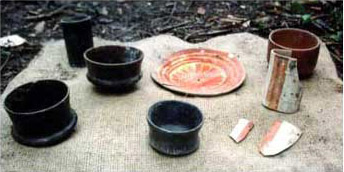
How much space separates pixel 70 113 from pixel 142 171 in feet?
1.45

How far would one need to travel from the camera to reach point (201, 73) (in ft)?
8.16

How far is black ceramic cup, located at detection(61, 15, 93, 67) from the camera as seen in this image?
254 centimetres

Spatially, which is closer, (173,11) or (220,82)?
(220,82)

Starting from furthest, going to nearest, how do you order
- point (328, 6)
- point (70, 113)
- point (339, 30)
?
point (328, 6)
point (339, 30)
point (70, 113)

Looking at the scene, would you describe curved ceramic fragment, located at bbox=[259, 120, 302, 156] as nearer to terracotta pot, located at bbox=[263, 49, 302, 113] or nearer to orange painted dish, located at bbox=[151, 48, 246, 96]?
terracotta pot, located at bbox=[263, 49, 302, 113]

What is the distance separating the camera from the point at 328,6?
3146 millimetres

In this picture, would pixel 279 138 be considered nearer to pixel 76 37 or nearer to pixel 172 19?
pixel 76 37

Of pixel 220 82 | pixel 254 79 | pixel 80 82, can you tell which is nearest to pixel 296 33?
pixel 254 79

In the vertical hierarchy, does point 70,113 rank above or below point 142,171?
above

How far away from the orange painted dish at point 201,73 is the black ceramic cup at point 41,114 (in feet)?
1.79

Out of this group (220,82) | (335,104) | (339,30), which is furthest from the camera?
(339,30)

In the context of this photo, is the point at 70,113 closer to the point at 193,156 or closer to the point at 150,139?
the point at 150,139

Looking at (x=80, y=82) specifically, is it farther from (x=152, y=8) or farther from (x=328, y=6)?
(x=328, y=6)

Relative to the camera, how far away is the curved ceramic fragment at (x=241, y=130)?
2.01 metres
